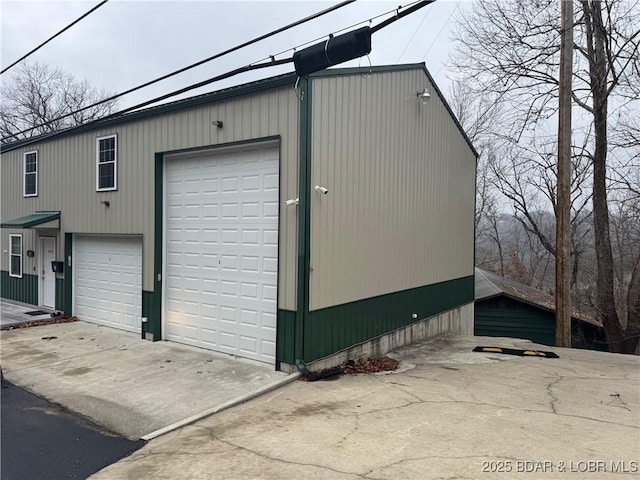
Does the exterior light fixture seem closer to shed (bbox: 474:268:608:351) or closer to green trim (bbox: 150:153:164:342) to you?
green trim (bbox: 150:153:164:342)

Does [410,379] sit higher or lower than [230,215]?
lower

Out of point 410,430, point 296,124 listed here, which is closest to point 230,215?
point 296,124

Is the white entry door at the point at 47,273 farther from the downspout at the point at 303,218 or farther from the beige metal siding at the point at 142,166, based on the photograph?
the downspout at the point at 303,218

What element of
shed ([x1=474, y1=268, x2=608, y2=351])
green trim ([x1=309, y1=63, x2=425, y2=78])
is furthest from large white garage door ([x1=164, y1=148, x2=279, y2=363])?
shed ([x1=474, y1=268, x2=608, y2=351])

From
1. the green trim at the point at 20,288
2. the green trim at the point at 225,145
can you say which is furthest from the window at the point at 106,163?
the green trim at the point at 20,288

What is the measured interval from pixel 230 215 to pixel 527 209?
67.2 feet

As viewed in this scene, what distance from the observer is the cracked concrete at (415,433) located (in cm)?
359

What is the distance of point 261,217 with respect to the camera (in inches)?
282

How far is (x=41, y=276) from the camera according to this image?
12.1 metres

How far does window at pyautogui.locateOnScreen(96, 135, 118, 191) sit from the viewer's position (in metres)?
9.66

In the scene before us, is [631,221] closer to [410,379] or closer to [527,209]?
[527,209]

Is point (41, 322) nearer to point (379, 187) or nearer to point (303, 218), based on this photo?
point (303, 218)

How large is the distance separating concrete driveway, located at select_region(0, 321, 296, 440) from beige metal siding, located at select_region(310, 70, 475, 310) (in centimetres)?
178

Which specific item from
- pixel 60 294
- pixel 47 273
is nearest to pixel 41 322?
pixel 60 294
